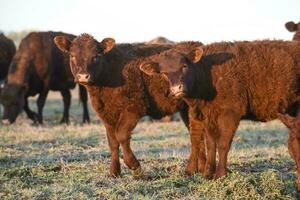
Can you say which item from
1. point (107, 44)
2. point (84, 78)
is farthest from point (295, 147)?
point (107, 44)

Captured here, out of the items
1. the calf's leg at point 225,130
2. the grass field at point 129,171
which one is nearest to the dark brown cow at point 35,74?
the grass field at point 129,171

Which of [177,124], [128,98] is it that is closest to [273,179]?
[128,98]

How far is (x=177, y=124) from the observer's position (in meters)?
17.7

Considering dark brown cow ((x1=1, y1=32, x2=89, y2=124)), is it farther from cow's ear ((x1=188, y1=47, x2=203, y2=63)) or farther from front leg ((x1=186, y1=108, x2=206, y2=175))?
cow's ear ((x1=188, y1=47, x2=203, y2=63))

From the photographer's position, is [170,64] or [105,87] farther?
[105,87]

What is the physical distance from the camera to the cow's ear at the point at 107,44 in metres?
9.27

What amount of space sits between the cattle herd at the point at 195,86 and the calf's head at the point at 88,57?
0.01 m

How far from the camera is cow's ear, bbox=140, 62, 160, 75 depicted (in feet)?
28.5

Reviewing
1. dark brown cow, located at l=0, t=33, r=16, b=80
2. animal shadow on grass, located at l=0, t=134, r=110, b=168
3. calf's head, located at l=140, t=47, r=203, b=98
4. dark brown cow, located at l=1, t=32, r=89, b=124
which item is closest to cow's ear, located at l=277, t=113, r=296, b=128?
calf's head, located at l=140, t=47, r=203, b=98

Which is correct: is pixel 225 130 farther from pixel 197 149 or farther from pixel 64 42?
pixel 64 42

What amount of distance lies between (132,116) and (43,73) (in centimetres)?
980

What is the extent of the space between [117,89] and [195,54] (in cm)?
125

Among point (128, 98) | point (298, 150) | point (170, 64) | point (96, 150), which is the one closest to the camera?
point (298, 150)

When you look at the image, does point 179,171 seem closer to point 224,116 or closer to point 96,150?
point 224,116
